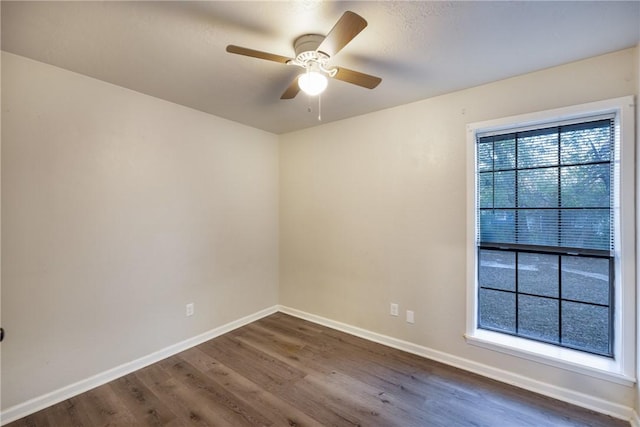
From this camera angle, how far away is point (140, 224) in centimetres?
254

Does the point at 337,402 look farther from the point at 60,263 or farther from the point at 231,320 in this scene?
the point at 60,263

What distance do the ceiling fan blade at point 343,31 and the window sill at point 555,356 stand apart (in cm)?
254

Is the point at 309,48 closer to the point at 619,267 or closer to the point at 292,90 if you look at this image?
the point at 292,90

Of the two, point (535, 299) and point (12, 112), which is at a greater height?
point (12, 112)

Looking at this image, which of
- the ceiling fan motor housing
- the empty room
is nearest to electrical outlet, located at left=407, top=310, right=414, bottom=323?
the empty room

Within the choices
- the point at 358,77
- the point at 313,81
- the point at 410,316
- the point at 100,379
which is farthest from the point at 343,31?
the point at 100,379

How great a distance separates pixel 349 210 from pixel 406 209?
0.67 m

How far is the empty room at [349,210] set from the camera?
175cm

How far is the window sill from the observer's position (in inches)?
75.7

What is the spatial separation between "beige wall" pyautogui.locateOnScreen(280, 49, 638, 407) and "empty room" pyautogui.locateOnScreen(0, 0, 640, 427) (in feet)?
0.07

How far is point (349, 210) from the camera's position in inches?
127

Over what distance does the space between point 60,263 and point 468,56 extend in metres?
3.37

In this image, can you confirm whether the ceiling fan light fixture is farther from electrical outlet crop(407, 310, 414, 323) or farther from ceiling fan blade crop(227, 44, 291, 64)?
electrical outlet crop(407, 310, 414, 323)

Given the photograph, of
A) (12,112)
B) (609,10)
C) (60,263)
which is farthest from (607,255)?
(12,112)
